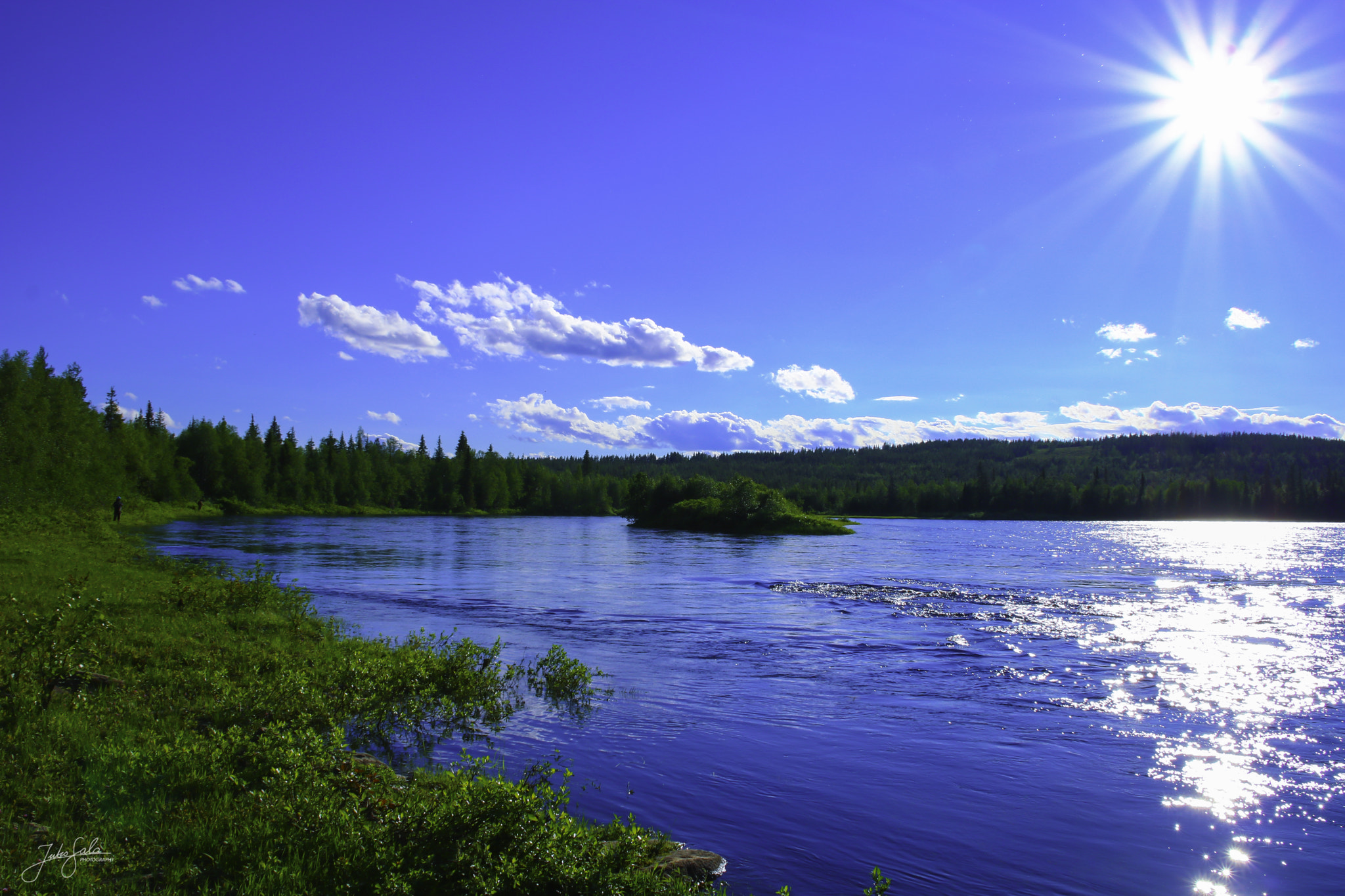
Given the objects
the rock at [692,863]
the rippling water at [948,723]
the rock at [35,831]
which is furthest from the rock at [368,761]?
the rock at [692,863]

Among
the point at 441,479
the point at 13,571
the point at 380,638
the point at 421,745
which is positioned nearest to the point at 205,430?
the point at 441,479

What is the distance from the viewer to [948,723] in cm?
1332

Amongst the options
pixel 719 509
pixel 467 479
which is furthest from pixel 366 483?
pixel 719 509

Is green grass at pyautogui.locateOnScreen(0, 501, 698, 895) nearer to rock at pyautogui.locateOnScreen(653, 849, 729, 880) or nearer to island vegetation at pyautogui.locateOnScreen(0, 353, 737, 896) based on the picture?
island vegetation at pyautogui.locateOnScreen(0, 353, 737, 896)

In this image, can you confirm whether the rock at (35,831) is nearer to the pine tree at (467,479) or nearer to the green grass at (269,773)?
the green grass at (269,773)

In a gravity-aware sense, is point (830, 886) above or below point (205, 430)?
below

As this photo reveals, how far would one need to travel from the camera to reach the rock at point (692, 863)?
7.21 m

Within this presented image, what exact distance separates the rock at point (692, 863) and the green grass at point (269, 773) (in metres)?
0.20

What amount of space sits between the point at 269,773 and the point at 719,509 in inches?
3409

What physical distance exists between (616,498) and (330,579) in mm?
161195

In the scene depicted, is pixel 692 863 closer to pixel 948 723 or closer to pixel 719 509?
pixel 948 723

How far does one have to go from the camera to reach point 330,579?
33.5 metres

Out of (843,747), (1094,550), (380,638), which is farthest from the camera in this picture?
(1094,550)

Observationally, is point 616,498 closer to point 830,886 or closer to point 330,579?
point 330,579
